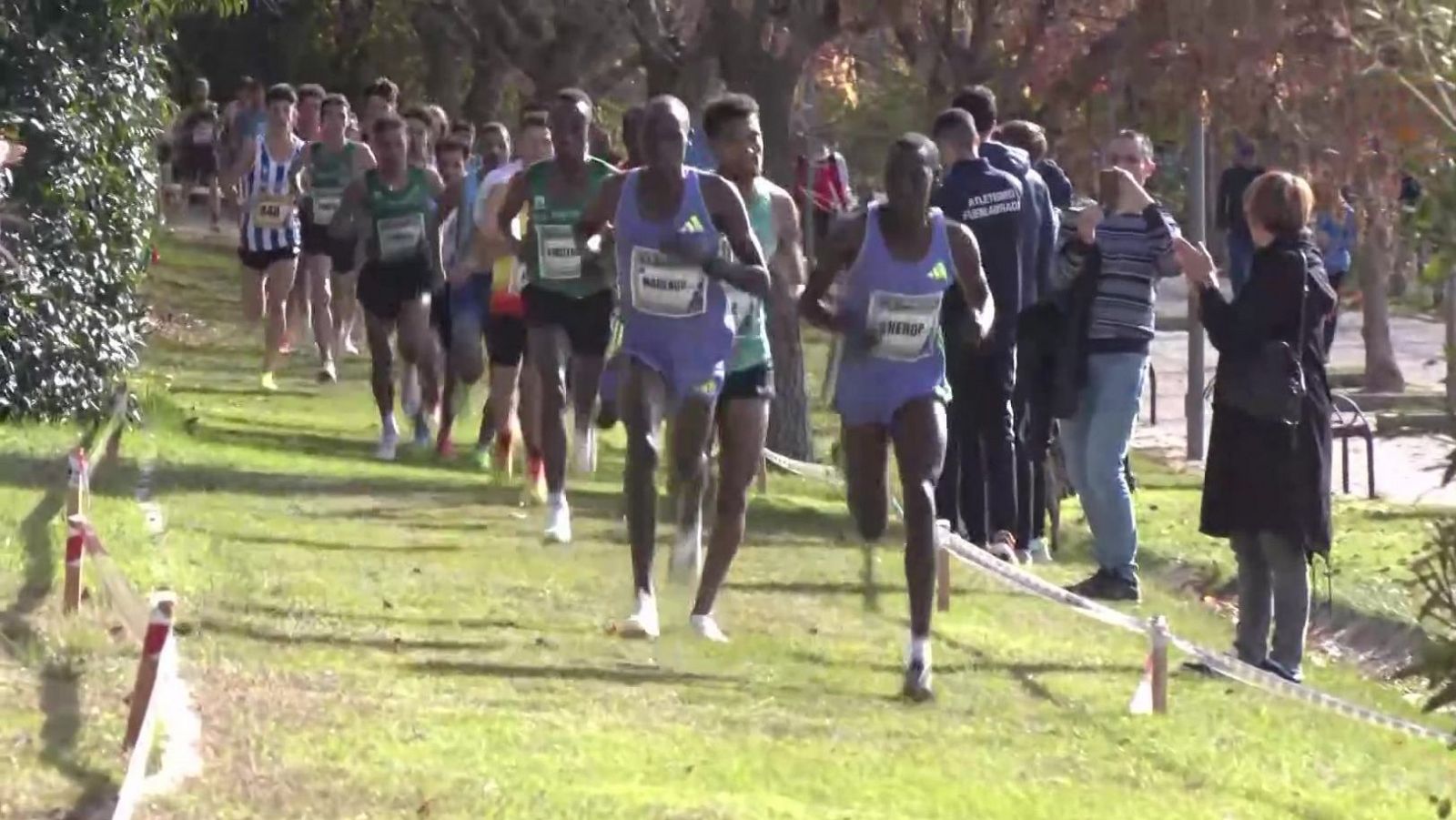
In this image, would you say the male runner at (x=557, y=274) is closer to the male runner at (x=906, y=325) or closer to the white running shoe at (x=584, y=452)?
the white running shoe at (x=584, y=452)

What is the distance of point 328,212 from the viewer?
1839cm

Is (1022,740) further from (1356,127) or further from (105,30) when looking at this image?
(1356,127)

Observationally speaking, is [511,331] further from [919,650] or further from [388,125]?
[919,650]

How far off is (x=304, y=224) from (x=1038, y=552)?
7.88 metres

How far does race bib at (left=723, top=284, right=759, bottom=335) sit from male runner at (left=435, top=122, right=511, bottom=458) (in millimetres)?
3598

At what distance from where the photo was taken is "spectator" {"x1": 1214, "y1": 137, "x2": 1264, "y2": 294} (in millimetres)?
17750

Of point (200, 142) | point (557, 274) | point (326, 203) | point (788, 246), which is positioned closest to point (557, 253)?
point (557, 274)

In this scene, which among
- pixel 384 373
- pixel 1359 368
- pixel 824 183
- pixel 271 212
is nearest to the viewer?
pixel 384 373

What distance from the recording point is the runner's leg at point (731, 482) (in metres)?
10.1

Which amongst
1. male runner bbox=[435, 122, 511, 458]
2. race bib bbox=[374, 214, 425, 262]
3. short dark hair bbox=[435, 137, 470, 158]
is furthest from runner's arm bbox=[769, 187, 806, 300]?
short dark hair bbox=[435, 137, 470, 158]

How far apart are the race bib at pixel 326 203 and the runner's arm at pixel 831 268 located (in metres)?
8.74

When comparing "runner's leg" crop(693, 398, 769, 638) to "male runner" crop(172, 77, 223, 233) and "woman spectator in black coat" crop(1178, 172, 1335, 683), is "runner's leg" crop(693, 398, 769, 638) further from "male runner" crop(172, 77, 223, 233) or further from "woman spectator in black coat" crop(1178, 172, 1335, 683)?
"male runner" crop(172, 77, 223, 233)

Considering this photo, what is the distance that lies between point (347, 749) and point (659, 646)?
8.20 feet

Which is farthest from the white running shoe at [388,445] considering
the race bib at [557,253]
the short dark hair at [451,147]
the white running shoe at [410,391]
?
the race bib at [557,253]
